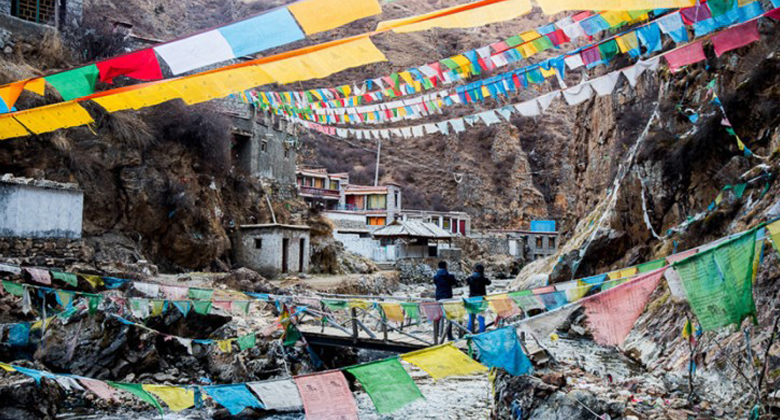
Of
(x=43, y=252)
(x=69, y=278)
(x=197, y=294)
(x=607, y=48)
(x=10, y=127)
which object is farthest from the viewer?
(x=43, y=252)

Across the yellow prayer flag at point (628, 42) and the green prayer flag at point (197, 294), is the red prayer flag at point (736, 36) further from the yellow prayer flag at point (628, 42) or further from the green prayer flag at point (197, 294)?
the green prayer flag at point (197, 294)

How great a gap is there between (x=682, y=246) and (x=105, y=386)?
11969 millimetres

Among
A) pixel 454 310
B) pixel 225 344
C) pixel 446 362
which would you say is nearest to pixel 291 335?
pixel 225 344

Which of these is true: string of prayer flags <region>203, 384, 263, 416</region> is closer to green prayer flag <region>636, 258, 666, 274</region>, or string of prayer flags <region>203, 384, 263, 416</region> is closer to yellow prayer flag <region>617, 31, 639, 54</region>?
green prayer flag <region>636, 258, 666, 274</region>

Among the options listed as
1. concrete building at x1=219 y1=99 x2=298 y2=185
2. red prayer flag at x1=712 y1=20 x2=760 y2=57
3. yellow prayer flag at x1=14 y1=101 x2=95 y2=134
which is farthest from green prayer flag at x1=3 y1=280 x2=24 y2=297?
concrete building at x1=219 y1=99 x2=298 y2=185

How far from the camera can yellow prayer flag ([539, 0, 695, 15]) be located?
15.3 ft

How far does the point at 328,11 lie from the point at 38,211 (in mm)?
11976

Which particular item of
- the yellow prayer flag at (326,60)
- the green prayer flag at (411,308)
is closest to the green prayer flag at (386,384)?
the green prayer flag at (411,308)

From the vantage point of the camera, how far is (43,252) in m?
13.8

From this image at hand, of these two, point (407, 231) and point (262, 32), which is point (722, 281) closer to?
point (262, 32)

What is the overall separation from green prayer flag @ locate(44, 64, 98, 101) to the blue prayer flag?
6.47ft

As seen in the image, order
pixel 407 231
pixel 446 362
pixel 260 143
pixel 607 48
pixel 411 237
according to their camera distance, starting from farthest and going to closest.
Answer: pixel 411 237 → pixel 407 231 → pixel 260 143 → pixel 607 48 → pixel 446 362

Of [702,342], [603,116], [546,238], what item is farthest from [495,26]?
[702,342]

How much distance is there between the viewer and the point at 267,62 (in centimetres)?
570
